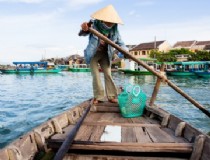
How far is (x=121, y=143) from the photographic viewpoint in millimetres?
2371

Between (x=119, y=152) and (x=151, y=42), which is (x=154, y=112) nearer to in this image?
(x=119, y=152)

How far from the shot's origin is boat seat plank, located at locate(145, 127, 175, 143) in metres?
2.67

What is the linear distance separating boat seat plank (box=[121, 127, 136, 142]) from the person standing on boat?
1.47 metres

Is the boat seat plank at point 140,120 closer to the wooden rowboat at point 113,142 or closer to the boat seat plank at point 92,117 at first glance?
the wooden rowboat at point 113,142

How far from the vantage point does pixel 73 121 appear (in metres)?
3.72

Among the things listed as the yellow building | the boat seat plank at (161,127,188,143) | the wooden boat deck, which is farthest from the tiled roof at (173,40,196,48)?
the boat seat plank at (161,127,188,143)

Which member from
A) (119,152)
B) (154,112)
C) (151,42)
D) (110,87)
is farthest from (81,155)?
(151,42)

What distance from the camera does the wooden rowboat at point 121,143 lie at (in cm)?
224

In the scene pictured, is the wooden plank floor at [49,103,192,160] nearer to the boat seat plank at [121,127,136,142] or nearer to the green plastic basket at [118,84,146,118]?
the boat seat plank at [121,127,136,142]

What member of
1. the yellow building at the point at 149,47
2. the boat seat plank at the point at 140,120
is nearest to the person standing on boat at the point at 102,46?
the boat seat plank at the point at 140,120

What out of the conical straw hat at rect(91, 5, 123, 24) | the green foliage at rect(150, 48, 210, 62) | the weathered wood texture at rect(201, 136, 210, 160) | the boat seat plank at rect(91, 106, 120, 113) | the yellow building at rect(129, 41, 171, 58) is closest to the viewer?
the weathered wood texture at rect(201, 136, 210, 160)

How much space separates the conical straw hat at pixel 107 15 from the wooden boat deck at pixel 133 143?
1.42 m

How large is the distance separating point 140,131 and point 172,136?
0.38 meters

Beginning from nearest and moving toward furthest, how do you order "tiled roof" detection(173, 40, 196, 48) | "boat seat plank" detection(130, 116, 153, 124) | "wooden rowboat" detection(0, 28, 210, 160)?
"wooden rowboat" detection(0, 28, 210, 160), "boat seat plank" detection(130, 116, 153, 124), "tiled roof" detection(173, 40, 196, 48)
